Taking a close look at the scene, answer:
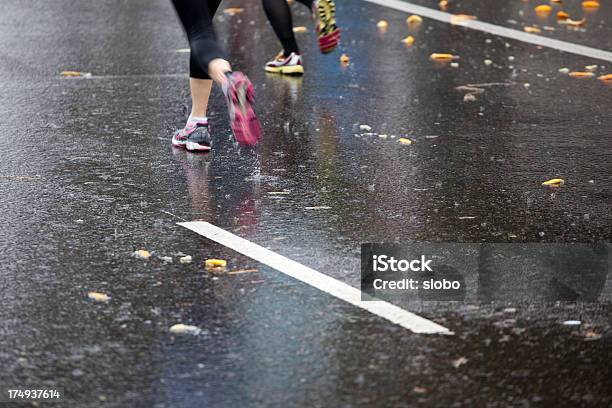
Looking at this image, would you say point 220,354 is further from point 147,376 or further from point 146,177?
point 146,177

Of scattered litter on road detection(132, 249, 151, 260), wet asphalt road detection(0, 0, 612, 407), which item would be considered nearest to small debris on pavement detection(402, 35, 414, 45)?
wet asphalt road detection(0, 0, 612, 407)

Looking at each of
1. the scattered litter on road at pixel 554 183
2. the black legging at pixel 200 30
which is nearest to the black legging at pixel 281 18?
the black legging at pixel 200 30

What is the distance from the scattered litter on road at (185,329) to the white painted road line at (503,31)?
6.17 metres

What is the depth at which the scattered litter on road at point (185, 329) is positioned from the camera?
4.68m

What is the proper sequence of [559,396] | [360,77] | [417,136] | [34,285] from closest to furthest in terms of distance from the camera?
[559,396] < [34,285] < [417,136] < [360,77]

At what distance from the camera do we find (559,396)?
4.14 metres

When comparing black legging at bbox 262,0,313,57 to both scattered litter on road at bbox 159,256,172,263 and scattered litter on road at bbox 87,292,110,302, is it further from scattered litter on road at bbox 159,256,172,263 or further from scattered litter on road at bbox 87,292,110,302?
scattered litter on road at bbox 87,292,110,302

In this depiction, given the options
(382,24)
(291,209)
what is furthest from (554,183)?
(382,24)

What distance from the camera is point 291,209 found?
20.6 feet

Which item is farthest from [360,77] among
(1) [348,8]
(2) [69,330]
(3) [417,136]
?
(2) [69,330]

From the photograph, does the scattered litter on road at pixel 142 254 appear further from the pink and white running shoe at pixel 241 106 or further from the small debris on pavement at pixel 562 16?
the small debris on pavement at pixel 562 16

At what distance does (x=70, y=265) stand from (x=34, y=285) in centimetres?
27

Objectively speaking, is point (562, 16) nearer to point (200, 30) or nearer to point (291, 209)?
point (200, 30)

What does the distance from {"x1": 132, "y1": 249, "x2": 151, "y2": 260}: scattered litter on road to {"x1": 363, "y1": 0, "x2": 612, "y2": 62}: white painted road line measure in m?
5.54
